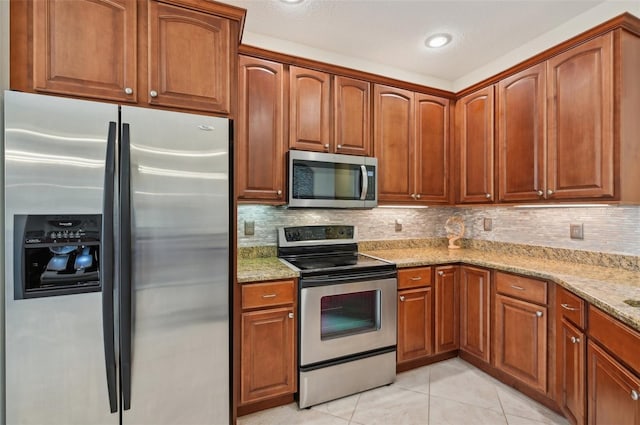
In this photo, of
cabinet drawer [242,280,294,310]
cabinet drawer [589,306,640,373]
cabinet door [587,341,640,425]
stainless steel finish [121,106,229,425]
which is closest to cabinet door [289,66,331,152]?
stainless steel finish [121,106,229,425]

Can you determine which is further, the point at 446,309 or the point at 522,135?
the point at 446,309

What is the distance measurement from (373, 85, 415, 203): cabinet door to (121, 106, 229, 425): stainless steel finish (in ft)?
4.84

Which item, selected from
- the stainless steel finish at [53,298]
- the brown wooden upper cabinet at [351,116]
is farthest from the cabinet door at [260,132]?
the stainless steel finish at [53,298]

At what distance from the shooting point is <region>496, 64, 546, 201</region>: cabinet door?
225 cm

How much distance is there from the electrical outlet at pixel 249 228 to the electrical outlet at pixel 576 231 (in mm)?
2487

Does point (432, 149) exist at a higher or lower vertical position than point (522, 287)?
higher

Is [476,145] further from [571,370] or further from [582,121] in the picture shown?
[571,370]

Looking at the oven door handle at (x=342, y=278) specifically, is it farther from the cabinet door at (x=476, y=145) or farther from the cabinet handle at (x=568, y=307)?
the cabinet door at (x=476, y=145)

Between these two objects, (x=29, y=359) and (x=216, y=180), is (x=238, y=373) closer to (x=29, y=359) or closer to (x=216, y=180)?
(x=29, y=359)

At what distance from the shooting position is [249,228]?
251 centimetres

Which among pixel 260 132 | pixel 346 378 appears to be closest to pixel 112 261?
pixel 260 132

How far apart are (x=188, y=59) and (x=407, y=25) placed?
1.55m

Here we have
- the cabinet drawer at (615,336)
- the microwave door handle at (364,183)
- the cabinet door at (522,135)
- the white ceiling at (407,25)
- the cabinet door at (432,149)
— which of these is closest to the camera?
the cabinet drawer at (615,336)

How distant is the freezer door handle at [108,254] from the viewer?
1.35 meters
